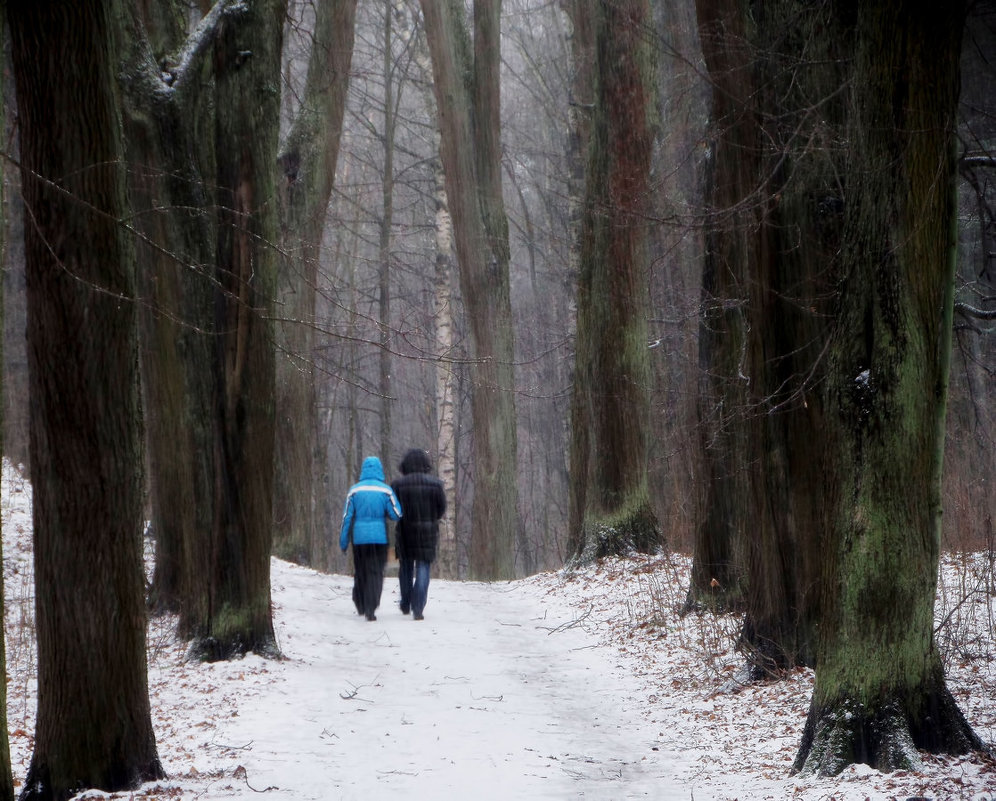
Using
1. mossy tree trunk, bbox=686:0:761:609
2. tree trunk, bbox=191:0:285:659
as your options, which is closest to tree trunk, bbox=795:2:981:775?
mossy tree trunk, bbox=686:0:761:609

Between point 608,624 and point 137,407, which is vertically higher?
point 137,407

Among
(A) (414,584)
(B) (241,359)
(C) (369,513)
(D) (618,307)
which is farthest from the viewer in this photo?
(D) (618,307)

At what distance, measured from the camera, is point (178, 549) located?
Answer: 35.8 feet

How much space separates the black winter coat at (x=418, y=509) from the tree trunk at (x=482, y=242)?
5.15 meters

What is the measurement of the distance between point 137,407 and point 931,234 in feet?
14.2

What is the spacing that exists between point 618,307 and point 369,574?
4862mm

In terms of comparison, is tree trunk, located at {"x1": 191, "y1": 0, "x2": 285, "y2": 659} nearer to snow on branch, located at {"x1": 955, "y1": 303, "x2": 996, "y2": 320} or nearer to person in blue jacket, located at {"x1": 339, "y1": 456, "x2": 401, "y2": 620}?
person in blue jacket, located at {"x1": 339, "y1": 456, "x2": 401, "y2": 620}

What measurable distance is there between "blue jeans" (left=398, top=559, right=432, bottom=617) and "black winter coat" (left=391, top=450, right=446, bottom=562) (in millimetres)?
95

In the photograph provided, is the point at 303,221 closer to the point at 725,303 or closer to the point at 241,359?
the point at 241,359

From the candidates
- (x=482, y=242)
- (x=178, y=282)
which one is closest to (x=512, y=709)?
(x=178, y=282)

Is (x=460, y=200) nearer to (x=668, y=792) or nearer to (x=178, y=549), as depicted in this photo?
(x=178, y=549)

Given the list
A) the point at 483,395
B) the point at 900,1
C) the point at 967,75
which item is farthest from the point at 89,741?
the point at 483,395

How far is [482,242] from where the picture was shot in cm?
1769

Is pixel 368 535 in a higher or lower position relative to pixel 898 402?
lower
